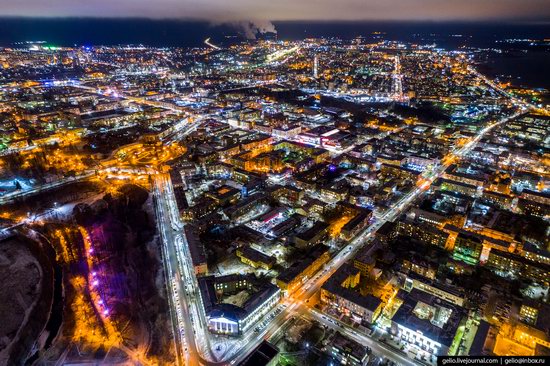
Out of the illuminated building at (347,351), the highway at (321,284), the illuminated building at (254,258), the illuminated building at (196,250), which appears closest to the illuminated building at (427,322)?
the highway at (321,284)

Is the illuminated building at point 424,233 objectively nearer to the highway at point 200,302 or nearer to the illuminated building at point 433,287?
the highway at point 200,302

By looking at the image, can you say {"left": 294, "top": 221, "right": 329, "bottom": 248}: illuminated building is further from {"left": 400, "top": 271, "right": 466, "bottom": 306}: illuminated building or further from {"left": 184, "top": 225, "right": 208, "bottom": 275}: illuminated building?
{"left": 184, "top": 225, "right": 208, "bottom": 275}: illuminated building

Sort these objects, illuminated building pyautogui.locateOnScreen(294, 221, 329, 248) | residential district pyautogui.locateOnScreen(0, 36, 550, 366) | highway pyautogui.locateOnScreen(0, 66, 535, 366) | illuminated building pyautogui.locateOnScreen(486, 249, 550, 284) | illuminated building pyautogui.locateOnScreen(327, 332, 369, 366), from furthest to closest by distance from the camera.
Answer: illuminated building pyautogui.locateOnScreen(294, 221, 329, 248) → illuminated building pyautogui.locateOnScreen(486, 249, 550, 284) → residential district pyautogui.locateOnScreen(0, 36, 550, 366) → highway pyautogui.locateOnScreen(0, 66, 535, 366) → illuminated building pyautogui.locateOnScreen(327, 332, 369, 366)

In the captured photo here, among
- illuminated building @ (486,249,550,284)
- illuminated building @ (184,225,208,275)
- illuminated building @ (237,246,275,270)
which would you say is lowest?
illuminated building @ (486,249,550,284)

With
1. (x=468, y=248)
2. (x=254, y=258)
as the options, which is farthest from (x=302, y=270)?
(x=468, y=248)

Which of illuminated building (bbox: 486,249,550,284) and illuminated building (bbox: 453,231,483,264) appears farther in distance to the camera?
illuminated building (bbox: 453,231,483,264)

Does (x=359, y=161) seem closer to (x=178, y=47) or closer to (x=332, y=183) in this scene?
(x=332, y=183)

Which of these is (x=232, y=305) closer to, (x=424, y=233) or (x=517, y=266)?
(x=424, y=233)

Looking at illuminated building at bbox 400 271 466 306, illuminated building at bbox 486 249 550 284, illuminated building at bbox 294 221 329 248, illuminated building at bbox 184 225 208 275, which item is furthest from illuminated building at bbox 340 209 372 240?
illuminated building at bbox 184 225 208 275

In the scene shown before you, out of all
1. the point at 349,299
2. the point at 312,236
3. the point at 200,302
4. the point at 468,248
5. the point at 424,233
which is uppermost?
the point at 349,299

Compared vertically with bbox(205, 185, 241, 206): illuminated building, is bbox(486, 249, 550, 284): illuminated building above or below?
below
